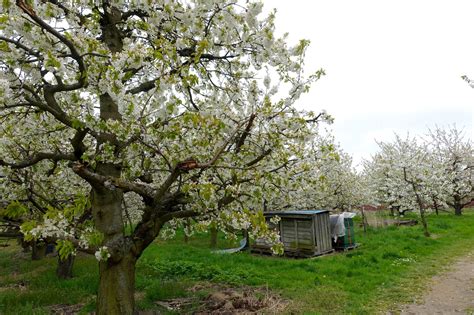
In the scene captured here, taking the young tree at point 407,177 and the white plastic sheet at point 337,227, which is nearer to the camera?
the white plastic sheet at point 337,227

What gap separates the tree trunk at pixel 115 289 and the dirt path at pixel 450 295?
610 cm

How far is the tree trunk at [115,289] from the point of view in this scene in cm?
629

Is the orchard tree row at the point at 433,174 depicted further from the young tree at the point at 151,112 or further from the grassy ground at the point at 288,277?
the young tree at the point at 151,112

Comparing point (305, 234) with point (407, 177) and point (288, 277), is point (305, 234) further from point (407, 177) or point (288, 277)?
point (407, 177)

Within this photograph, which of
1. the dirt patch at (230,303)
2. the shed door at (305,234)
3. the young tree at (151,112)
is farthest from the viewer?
→ the shed door at (305,234)

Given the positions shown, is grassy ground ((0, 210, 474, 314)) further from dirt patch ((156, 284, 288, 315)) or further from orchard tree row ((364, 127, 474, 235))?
orchard tree row ((364, 127, 474, 235))

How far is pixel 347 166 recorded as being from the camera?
28.5 metres

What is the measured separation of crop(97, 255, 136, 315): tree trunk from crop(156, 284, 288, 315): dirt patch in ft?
6.70

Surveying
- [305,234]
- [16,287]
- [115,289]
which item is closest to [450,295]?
[305,234]

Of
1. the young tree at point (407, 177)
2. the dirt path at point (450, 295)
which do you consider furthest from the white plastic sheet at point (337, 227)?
the dirt path at point (450, 295)

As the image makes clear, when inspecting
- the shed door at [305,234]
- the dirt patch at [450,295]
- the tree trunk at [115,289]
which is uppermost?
the shed door at [305,234]

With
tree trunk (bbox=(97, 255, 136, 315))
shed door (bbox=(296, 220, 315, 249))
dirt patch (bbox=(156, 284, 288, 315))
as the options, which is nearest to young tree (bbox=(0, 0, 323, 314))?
tree trunk (bbox=(97, 255, 136, 315))

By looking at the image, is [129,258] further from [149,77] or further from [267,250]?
[267,250]

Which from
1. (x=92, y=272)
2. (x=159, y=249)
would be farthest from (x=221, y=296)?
(x=159, y=249)
